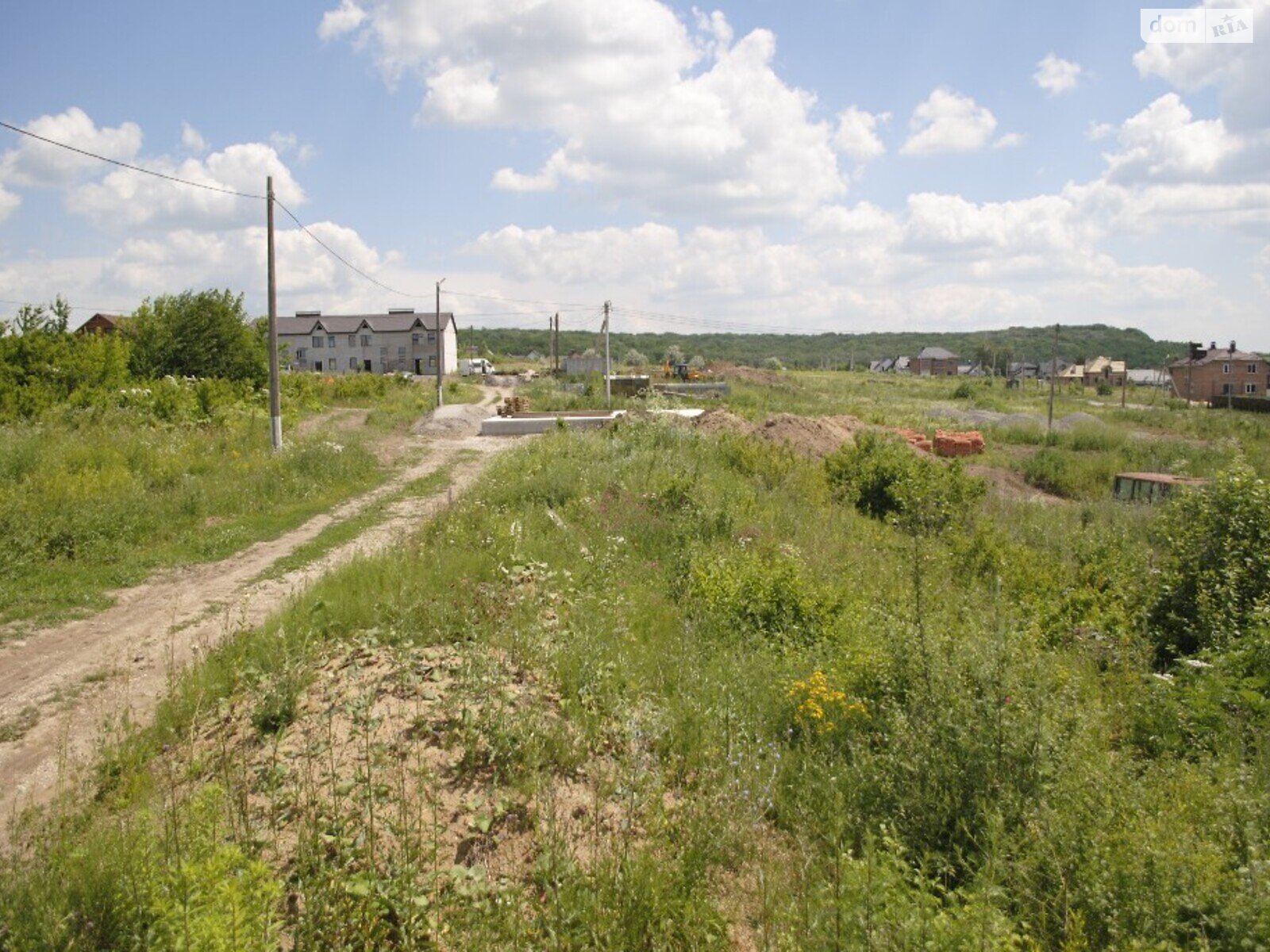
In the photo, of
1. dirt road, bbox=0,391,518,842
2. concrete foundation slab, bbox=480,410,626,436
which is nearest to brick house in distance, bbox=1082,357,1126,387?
concrete foundation slab, bbox=480,410,626,436

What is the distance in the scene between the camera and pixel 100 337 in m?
21.2

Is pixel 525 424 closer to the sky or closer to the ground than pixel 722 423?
closer to the ground

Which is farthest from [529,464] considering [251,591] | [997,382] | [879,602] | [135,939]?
[997,382]

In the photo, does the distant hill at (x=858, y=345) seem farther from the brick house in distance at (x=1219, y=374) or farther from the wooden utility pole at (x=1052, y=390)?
the wooden utility pole at (x=1052, y=390)

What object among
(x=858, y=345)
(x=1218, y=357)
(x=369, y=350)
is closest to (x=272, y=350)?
(x=369, y=350)

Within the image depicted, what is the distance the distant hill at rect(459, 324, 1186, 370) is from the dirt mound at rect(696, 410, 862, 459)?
101451mm

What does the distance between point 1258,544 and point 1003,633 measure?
15.9 feet

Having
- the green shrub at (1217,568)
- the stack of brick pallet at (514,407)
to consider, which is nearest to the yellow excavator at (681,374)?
the stack of brick pallet at (514,407)

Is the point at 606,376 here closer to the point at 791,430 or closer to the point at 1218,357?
the point at 791,430

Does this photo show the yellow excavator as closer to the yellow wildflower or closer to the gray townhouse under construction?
the gray townhouse under construction

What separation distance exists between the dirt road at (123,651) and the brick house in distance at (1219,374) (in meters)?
81.8

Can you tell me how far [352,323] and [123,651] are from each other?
244 ft

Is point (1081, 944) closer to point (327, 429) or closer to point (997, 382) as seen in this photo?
point (327, 429)

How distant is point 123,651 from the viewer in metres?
6.90
